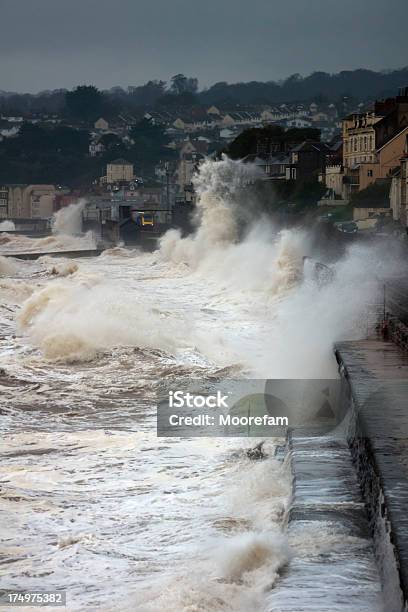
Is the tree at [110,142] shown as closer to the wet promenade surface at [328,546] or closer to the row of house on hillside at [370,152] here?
the row of house on hillside at [370,152]

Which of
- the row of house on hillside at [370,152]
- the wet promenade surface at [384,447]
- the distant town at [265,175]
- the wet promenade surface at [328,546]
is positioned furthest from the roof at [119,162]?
the wet promenade surface at [328,546]

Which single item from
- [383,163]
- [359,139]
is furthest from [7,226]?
[383,163]

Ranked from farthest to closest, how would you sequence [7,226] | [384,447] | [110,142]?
[110,142]
[7,226]
[384,447]

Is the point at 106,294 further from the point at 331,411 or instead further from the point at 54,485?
the point at 54,485

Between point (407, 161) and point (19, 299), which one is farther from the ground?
point (407, 161)

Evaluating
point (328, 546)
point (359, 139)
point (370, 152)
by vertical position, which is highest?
point (359, 139)

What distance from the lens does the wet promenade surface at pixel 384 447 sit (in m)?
9.24

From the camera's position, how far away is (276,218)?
58094 mm

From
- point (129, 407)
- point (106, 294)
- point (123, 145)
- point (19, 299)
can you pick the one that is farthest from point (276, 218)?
point (123, 145)

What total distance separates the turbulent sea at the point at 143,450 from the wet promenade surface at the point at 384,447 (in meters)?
0.83

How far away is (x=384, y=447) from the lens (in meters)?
11.6

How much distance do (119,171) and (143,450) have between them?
448 feet

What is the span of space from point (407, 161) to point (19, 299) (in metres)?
13.6

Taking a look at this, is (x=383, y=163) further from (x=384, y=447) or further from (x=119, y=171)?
(x=119, y=171)
